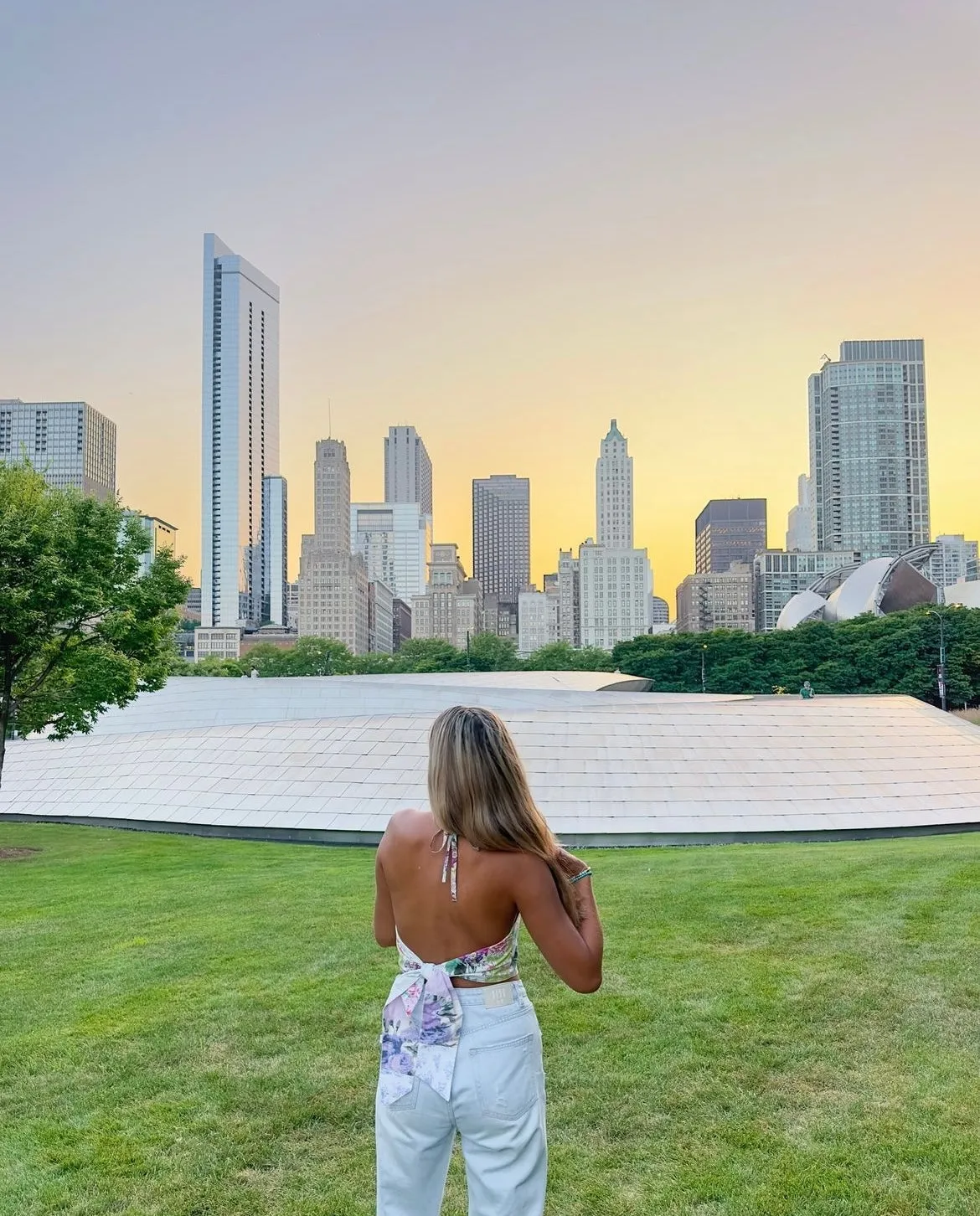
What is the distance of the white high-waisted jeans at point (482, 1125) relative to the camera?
2.32 m

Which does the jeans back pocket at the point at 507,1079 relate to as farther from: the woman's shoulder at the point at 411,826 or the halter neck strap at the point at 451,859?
the woman's shoulder at the point at 411,826

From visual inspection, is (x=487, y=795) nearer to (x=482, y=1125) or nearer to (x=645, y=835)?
(x=482, y=1125)

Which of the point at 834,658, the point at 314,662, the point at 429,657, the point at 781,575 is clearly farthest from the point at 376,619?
the point at 834,658

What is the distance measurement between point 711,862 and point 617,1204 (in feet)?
30.7

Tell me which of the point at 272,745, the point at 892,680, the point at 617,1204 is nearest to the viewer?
the point at 617,1204

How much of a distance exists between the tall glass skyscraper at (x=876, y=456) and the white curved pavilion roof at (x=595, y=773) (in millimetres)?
181358

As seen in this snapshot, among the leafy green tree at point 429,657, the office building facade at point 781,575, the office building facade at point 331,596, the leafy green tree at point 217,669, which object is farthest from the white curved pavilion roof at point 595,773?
the office building facade at point 781,575

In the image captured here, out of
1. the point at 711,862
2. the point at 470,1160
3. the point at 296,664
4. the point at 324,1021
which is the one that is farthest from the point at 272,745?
the point at 296,664

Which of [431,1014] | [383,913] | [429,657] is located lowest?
[429,657]

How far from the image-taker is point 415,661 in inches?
3187

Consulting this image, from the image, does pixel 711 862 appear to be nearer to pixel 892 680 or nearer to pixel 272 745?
pixel 272 745

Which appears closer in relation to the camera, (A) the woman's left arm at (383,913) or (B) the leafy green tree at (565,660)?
(A) the woman's left arm at (383,913)

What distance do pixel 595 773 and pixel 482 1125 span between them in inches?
720

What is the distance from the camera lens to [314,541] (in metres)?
189
